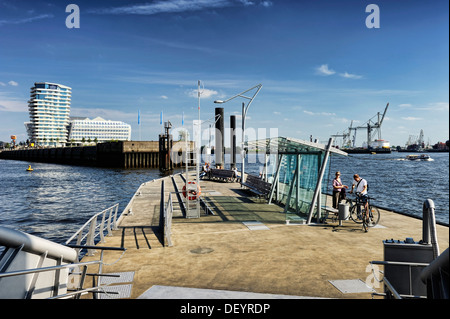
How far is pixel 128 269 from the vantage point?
7.35m

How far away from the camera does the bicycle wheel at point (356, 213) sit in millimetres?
11312

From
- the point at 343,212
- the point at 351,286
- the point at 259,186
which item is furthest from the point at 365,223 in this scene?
the point at 259,186

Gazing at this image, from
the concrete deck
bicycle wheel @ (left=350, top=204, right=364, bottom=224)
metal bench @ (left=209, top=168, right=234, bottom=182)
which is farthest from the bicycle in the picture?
metal bench @ (left=209, top=168, right=234, bottom=182)

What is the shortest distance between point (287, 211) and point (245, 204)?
2.86 meters

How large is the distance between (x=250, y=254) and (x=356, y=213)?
5.27 metres

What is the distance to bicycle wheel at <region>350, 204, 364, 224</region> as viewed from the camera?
11.3m

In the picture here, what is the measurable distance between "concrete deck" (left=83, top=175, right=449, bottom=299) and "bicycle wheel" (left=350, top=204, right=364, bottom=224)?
25 centimetres

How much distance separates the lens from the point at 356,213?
38.0 ft

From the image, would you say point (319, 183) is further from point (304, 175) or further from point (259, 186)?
point (259, 186)

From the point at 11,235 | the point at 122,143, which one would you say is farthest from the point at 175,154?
the point at 11,235

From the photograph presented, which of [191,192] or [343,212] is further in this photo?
[191,192]

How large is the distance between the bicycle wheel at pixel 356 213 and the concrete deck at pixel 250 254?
0.82 ft

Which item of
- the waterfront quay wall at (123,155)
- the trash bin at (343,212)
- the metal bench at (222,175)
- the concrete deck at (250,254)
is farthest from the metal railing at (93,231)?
the waterfront quay wall at (123,155)
